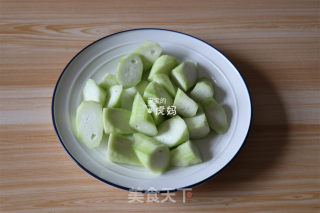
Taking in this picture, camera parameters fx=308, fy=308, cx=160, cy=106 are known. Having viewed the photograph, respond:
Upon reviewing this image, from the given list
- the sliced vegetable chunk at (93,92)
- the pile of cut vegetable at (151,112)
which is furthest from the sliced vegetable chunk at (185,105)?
the sliced vegetable chunk at (93,92)

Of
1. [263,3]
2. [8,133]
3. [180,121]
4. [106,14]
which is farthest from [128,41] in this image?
[263,3]

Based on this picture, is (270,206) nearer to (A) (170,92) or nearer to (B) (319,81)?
(A) (170,92)

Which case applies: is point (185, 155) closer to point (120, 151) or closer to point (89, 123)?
point (120, 151)

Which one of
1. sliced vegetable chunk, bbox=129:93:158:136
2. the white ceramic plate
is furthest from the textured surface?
sliced vegetable chunk, bbox=129:93:158:136

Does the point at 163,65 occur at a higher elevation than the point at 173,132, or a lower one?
higher

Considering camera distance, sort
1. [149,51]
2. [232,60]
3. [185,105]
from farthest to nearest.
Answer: [232,60]
[149,51]
[185,105]

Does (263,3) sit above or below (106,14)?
above

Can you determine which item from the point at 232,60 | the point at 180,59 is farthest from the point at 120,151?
the point at 232,60
